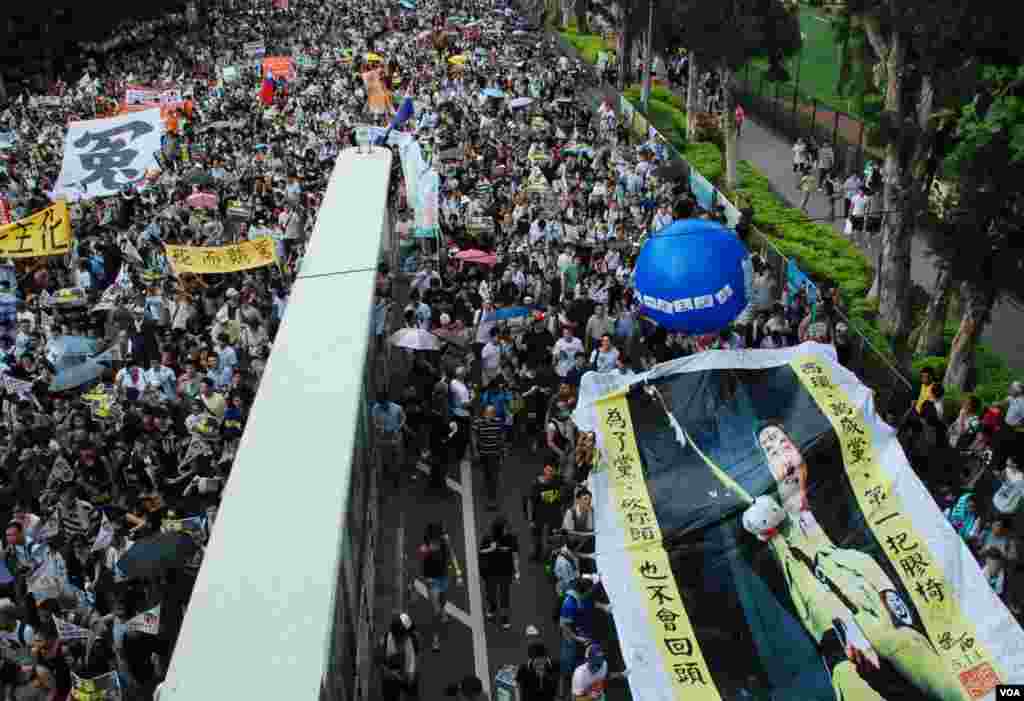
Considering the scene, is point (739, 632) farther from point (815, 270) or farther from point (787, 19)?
point (787, 19)

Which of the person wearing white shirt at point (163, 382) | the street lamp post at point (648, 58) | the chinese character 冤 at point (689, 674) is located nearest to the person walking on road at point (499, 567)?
the chinese character 冤 at point (689, 674)

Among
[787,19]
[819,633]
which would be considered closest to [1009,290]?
[819,633]

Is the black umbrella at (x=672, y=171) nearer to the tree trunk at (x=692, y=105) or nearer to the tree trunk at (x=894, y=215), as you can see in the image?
the tree trunk at (x=692, y=105)

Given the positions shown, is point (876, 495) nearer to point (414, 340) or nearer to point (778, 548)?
point (778, 548)

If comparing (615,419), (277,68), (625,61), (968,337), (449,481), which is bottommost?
(625,61)

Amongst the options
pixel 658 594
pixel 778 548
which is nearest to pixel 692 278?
pixel 778 548
